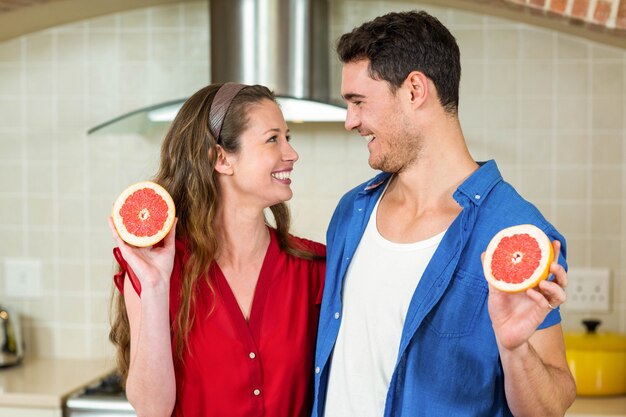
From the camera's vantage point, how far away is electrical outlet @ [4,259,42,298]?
3643mm

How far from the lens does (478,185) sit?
5.93 ft

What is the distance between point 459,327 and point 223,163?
0.69 meters

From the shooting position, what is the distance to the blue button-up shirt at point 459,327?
175 cm

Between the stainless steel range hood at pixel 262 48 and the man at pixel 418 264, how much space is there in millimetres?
1137

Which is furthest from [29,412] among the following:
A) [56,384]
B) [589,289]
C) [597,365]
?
[589,289]

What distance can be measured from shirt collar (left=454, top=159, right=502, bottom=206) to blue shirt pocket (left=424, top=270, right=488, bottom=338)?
0.48 feet

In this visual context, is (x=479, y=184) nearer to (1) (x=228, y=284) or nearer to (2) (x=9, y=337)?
(1) (x=228, y=284)

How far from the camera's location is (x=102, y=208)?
11.8ft

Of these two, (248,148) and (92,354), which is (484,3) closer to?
(248,148)

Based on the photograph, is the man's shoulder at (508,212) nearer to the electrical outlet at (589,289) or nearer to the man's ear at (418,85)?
the man's ear at (418,85)

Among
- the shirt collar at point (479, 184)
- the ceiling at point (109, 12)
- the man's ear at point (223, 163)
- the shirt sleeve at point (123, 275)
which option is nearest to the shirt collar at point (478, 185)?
the shirt collar at point (479, 184)

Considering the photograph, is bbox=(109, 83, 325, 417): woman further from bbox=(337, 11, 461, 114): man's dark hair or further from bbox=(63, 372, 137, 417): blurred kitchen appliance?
bbox=(63, 372, 137, 417): blurred kitchen appliance

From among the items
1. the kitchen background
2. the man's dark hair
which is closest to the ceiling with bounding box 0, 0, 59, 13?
the kitchen background

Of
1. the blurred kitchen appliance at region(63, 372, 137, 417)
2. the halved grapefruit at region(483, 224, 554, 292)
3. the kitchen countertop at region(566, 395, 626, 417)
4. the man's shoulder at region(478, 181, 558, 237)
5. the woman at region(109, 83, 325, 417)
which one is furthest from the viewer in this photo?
the blurred kitchen appliance at region(63, 372, 137, 417)
